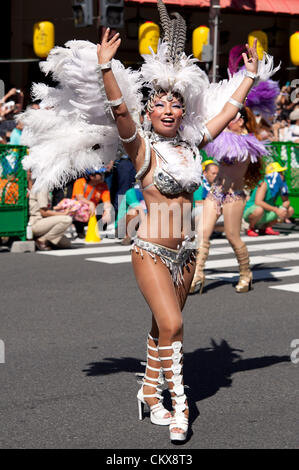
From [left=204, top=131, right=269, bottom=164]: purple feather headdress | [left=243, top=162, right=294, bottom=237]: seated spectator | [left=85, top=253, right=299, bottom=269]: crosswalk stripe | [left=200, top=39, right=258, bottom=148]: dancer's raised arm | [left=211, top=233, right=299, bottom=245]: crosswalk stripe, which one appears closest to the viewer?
[left=200, top=39, right=258, bottom=148]: dancer's raised arm

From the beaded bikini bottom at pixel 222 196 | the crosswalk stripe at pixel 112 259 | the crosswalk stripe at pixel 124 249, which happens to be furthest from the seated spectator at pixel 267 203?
the beaded bikini bottom at pixel 222 196

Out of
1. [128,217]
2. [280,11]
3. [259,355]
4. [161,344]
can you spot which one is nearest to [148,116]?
[161,344]

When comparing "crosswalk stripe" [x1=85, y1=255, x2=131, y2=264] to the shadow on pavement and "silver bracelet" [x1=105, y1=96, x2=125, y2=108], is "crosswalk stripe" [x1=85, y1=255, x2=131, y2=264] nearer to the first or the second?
the shadow on pavement

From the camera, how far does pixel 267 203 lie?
14.4 meters

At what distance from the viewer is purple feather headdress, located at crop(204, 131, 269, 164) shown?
7453 millimetres

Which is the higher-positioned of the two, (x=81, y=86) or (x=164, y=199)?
(x=81, y=86)

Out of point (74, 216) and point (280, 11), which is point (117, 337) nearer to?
point (74, 216)

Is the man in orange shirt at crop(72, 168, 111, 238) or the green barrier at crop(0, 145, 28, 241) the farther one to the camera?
the man in orange shirt at crop(72, 168, 111, 238)

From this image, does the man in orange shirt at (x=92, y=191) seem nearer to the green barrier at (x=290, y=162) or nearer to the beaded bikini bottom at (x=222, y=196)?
the green barrier at (x=290, y=162)

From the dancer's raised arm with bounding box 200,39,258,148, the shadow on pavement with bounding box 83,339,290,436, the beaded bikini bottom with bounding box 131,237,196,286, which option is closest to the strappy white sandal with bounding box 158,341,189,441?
the beaded bikini bottom with bounding box 131,237,196,286

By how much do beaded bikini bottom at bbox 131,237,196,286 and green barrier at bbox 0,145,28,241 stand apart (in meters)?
7.81

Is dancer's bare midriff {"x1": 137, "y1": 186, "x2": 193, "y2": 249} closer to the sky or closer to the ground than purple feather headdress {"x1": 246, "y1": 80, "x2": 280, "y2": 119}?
closer to the ground

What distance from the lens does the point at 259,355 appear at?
20.9ft

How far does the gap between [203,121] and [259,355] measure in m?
2.03
